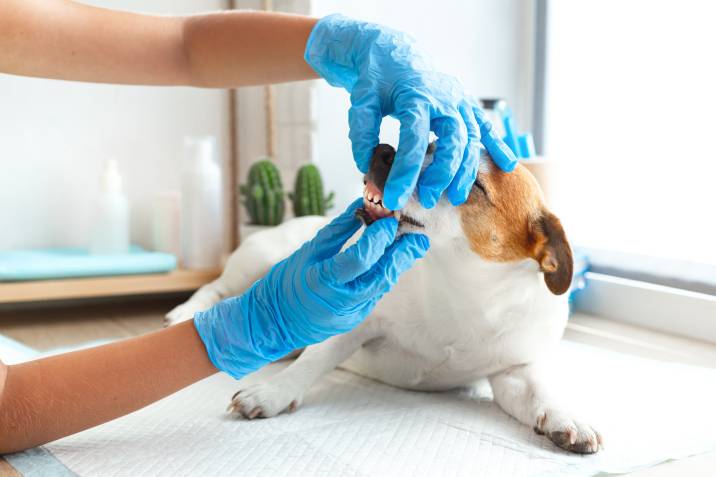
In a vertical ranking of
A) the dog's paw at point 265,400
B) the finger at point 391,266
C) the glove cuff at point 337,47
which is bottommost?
the dog's paw at point 265,400

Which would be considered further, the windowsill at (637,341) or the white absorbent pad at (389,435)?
the windowsill at (637,341)

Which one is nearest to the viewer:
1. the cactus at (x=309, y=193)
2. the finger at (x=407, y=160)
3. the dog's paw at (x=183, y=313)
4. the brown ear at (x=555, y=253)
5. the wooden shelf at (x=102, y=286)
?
the finger at (x=407, y=160)

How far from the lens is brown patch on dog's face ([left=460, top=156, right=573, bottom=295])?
1134 millimetres

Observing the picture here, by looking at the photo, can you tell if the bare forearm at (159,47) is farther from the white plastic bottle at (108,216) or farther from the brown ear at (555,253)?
the white plastic bottle at (108,216)

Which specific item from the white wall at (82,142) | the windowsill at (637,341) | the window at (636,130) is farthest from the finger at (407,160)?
the white wall at (82,142)

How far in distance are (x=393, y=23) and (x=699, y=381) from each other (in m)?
1.25

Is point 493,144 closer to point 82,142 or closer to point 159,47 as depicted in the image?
point 159,47

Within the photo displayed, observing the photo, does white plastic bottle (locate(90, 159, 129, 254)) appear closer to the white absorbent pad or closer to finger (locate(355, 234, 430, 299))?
the white absorbent pad

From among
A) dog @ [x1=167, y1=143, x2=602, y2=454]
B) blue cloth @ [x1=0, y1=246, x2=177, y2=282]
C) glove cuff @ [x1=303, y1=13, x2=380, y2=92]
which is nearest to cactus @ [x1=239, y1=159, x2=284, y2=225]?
blue cloth @ [x1=0, y1=246, x2=177, y2=282]

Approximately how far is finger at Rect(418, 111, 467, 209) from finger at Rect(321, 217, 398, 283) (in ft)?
0.25

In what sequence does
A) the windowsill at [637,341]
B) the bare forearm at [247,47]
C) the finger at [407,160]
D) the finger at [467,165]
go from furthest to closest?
the windowsill at [637,341] → the bare forearm at [247,47] → the finger at [467,165] → the finger at [407,160]

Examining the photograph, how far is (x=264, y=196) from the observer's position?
2102 millimetres

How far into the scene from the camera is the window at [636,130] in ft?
5.81

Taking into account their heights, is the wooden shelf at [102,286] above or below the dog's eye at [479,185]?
below
